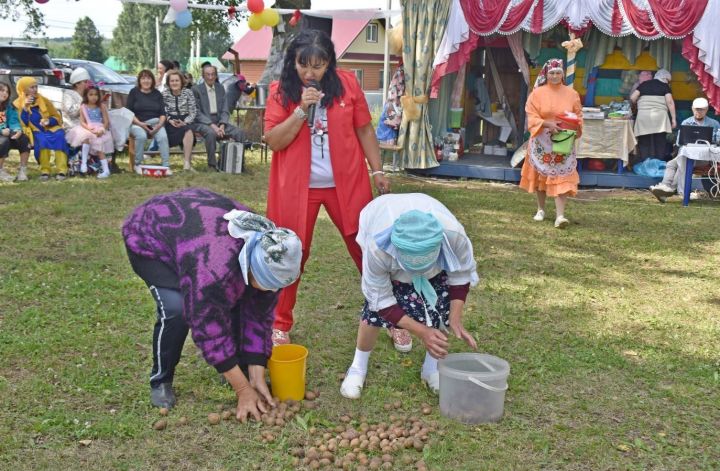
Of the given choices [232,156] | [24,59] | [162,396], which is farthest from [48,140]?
[162,396]

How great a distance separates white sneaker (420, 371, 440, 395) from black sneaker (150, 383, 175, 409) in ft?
3.94

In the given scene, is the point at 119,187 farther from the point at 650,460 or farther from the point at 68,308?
the point at 650,460

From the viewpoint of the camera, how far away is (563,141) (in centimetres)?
678

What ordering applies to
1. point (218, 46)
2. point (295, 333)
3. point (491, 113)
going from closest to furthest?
point (295, 333) → point (491, 113) → point (218, 46)

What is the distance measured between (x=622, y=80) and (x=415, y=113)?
316 cm

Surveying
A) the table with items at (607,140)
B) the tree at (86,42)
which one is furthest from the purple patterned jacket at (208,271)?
the tree at (86,42)

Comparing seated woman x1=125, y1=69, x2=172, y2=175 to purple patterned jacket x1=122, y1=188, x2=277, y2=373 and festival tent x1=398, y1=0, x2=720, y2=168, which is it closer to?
festival tent x1=398, y1=0, x2=720, y2=168

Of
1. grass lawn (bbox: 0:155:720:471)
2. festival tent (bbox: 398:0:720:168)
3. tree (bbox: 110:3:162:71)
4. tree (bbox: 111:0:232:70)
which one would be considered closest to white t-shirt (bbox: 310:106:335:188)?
grass lawn (bbox: 0:155:720:471)

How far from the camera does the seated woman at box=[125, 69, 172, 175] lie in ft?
31.9

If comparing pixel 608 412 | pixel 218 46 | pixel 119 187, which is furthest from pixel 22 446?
pixel 218 46

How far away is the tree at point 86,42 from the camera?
6162 centimetres

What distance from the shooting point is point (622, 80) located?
35.5ft

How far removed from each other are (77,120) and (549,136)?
587 cm

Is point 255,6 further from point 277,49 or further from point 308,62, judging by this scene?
point 308,62
